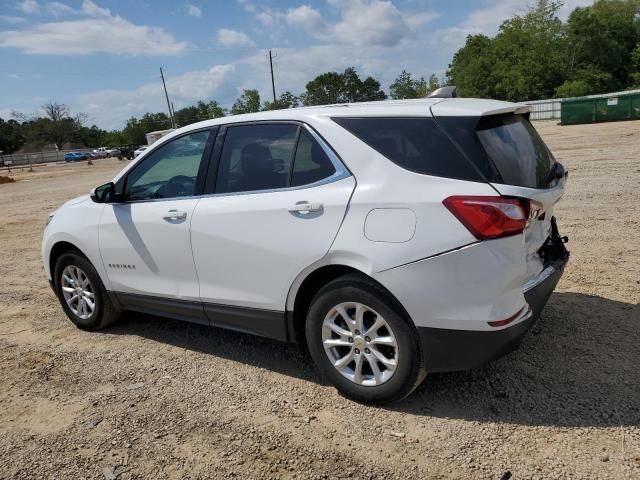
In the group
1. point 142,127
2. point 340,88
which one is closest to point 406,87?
point 340,88

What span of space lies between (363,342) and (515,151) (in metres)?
1.44

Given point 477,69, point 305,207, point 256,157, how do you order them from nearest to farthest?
point 305,207
point 256,157
point 477,69

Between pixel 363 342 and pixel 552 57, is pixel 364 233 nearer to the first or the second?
pixel 363 342

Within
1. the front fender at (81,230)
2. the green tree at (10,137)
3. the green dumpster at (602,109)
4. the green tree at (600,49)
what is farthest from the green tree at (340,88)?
the front fender at (81,230)

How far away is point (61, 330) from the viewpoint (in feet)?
16.5

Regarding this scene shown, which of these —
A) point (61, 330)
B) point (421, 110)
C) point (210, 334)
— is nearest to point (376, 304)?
point (421, 110)

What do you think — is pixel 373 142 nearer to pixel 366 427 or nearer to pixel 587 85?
pixel 366 427

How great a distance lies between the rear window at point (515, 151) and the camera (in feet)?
9.62

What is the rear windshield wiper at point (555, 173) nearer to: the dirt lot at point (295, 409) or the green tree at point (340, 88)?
the dirt lot at point (295, 409)

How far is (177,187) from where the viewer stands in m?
4.11

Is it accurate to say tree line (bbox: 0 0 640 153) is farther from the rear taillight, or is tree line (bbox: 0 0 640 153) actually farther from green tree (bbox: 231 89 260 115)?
the rear taillight

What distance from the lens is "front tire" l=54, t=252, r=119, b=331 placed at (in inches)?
185

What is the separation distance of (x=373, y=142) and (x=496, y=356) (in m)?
1.41

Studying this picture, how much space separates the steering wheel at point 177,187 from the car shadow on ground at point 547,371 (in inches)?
50.5
